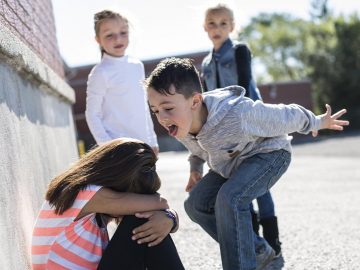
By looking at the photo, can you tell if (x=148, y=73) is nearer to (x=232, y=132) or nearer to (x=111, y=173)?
(x=232, y=132)

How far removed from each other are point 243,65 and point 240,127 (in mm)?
1324

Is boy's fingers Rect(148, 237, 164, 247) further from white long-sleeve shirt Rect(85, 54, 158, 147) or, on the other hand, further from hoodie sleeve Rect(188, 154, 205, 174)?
white long-sleeve shirt Rect(85, 54, 158, 147)

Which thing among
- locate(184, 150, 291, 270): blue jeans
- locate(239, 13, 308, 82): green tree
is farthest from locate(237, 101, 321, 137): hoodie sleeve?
locate(239, 13, 308, 82): green tree

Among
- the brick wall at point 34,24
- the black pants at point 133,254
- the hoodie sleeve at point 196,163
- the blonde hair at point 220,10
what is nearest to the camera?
the black pants at point 133,254

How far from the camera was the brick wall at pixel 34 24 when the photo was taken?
3671 mm

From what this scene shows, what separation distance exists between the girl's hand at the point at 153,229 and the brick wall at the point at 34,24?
1.33 meters

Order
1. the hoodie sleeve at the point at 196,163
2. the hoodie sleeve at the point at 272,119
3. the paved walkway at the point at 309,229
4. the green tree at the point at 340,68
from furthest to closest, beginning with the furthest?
the green tree at the point at 340,68
the paved walkway at the point at 309,229
the hoodie sleeve at the point at 196,163
the hoodie sleeve at the point at 272,119

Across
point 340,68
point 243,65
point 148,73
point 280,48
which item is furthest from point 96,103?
point 280,48

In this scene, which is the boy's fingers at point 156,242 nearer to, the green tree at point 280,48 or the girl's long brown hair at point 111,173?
the girl's long brown hair at point 111,173

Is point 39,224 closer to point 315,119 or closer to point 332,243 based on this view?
point 315,119

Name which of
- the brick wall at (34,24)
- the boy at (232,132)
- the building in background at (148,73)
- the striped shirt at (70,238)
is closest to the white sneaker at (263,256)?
the boy at (232,132)

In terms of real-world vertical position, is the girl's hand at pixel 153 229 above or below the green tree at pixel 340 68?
above

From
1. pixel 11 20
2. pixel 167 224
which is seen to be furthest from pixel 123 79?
pixel 167 224

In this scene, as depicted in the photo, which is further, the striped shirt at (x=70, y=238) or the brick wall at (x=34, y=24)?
the brick wall at (x=34, y=24)
